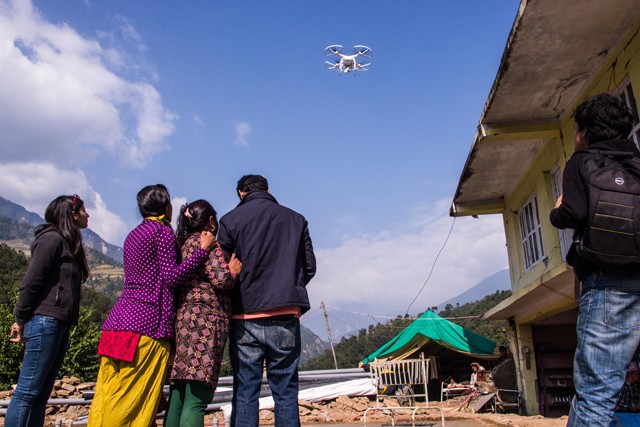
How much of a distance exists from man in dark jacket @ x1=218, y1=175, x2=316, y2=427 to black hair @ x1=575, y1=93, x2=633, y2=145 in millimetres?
1803

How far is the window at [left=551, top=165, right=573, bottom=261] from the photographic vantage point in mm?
8586

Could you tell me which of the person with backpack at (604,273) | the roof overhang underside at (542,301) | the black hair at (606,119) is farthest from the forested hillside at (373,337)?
the person with backpack at (604,273)

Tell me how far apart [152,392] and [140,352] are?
239 mm

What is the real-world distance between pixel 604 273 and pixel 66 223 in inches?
Answer: 126

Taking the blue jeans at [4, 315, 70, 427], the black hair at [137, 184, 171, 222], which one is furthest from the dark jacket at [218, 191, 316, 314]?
the blue jeans at [4, 315, 70, 427]

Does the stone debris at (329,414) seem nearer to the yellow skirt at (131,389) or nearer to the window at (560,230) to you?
the window at (560,230)

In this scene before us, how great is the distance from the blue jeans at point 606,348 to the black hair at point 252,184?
2213mm

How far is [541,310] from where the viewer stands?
34.1 feet

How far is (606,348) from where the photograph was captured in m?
2.22

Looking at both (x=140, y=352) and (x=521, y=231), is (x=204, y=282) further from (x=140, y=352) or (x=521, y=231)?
(x=521, y=231)

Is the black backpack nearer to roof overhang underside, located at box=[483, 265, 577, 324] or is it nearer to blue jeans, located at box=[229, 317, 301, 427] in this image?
blue jeans, located at box=[229, 317, 301, 427]

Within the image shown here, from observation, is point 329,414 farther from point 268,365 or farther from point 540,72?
point 268,365

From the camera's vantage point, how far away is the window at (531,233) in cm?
1043

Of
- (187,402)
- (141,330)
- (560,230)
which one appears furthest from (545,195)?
(141,330)
